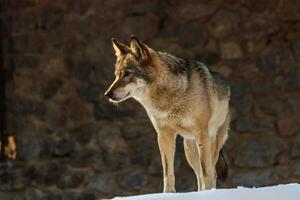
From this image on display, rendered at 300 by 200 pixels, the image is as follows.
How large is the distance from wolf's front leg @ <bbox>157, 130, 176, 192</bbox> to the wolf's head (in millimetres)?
307

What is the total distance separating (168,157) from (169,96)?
14.5 inches

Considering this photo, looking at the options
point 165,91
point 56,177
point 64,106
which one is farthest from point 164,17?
point 165,91

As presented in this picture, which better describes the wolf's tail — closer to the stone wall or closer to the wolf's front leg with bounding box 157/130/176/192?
the wolf's front leg with bounding box 157/130/176/192

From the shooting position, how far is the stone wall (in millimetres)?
7820

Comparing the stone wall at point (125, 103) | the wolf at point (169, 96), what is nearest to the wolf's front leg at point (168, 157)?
the wolf at point (169, 96)

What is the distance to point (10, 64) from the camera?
8.09m

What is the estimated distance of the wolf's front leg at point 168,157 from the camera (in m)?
5.12

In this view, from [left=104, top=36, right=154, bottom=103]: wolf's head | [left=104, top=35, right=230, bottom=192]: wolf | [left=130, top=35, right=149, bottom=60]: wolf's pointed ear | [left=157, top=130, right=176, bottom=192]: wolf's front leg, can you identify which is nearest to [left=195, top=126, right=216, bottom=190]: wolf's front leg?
[left=104, top=35, right=230, bottom=192]: wolf

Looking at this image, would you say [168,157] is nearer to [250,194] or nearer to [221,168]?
[221,168]

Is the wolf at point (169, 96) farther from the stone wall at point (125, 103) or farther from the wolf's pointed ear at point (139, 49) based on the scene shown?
the stone wall at point (125, 103)

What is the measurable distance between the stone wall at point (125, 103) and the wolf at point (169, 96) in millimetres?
2553

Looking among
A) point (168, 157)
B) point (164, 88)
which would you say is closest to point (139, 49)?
point (164, 88)

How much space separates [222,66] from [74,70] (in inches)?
53.0

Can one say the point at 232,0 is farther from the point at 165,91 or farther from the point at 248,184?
the point at 165,91
